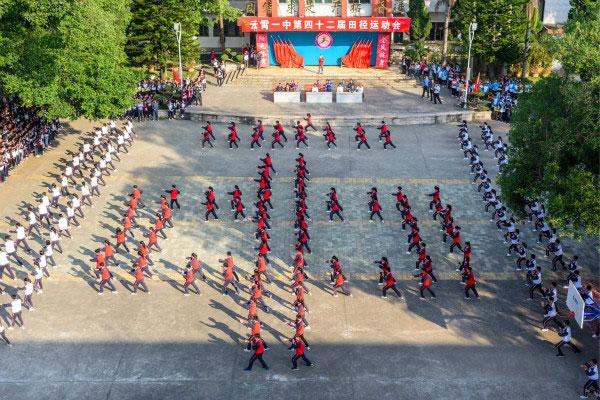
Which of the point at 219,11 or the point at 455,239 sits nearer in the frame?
the point at 455,239

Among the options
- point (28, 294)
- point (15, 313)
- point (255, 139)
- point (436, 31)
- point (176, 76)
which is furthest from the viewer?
point (436, 31)

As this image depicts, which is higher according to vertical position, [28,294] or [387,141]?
[387,141]

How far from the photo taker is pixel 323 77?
4222cm

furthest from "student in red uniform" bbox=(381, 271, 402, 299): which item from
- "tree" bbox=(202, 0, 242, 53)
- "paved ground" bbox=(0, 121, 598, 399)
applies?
"tree" bbox=(202, 0, 242, 53)

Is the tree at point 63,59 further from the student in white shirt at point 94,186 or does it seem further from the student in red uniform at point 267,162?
the student in red uniform at point 267,162

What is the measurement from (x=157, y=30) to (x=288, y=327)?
77.8 feet

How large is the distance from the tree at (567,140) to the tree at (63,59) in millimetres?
17466

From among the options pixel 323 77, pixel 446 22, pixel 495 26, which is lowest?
pixel 323 77

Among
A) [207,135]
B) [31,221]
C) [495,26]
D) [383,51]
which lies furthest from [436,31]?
[31,221]

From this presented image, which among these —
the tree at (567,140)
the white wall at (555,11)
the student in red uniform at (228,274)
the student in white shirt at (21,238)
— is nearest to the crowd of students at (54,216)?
the student in white shirt at (21,238)

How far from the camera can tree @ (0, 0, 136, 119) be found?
26859 mm

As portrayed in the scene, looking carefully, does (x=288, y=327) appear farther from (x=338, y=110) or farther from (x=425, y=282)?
(x=338, y=110)

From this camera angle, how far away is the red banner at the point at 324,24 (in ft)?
138

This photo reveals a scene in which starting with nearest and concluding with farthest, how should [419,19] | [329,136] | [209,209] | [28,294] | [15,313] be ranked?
[15,313], [28,294], [209,209], [329,136], [419,19]
